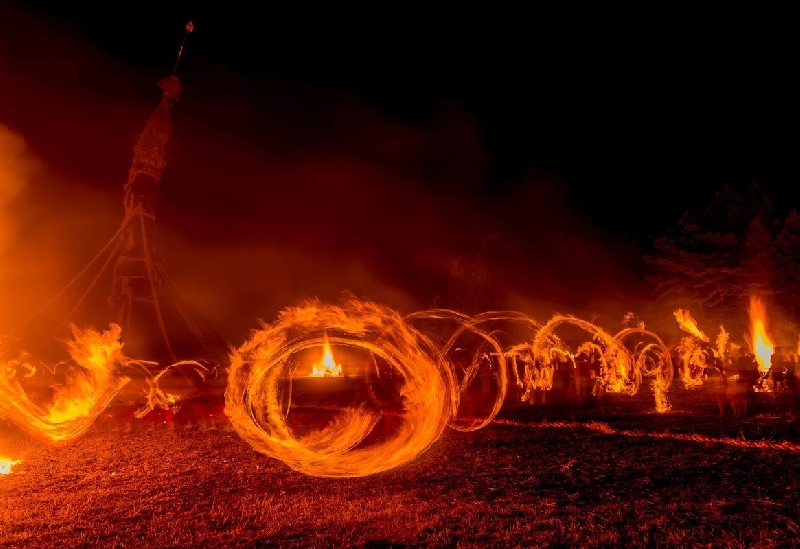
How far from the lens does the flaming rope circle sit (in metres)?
9.71

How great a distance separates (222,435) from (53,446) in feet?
10.5

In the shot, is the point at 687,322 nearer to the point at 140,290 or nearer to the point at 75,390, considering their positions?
the point at 140,290

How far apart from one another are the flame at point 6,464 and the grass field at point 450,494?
127mm

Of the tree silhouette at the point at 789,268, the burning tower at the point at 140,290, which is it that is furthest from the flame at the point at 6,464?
the tree silhouette at the point at 789,268

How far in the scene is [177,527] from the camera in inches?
247

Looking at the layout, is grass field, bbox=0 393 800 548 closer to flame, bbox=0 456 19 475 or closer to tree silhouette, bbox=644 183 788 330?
flame, bbox=0 456 19 475

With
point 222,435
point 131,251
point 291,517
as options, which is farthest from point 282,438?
point 131,251

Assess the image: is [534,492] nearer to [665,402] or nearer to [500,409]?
[500,409]

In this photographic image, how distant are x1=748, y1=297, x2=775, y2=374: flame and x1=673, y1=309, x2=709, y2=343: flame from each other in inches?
85.2

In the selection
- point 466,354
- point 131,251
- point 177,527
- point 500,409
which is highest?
point 131,251

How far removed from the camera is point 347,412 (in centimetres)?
1497

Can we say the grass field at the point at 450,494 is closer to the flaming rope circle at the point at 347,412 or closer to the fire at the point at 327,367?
the flaming rope circle at the point at 347,412

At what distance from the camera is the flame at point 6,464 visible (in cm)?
948

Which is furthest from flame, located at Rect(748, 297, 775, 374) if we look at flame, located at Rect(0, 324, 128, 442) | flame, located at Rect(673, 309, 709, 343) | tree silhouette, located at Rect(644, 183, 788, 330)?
flame, located at Rect(0, 324, 128, 442)
